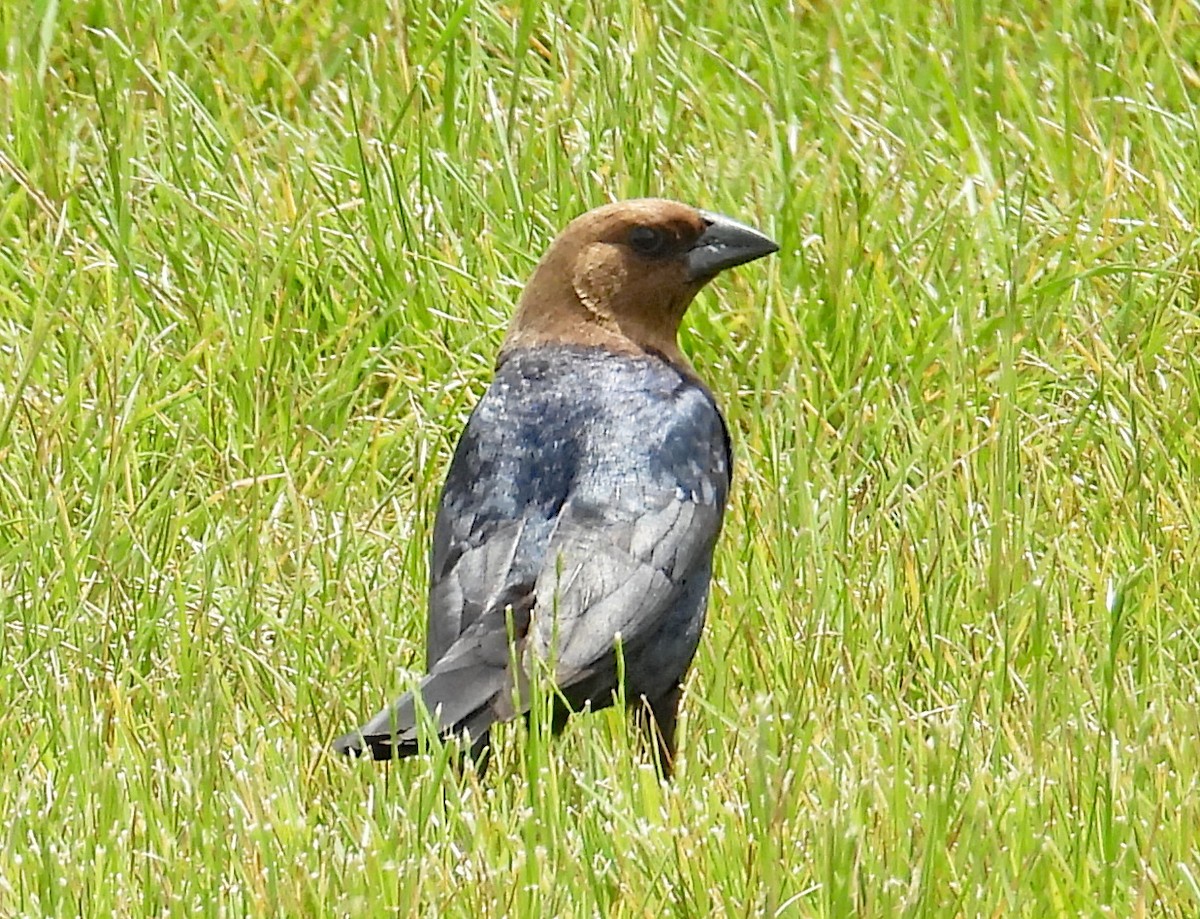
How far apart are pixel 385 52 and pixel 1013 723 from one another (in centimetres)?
260

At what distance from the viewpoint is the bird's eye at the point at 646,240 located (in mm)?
4773

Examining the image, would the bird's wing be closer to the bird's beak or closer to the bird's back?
the bird's back

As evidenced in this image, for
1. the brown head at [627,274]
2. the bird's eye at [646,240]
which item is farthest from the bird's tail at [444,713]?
the bird's eye at [646,240]

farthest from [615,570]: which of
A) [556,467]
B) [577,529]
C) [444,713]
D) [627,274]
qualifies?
[627,274]

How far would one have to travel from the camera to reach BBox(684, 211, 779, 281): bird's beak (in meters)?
4.81

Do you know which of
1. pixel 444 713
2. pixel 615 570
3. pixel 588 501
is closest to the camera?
pixel 444 713

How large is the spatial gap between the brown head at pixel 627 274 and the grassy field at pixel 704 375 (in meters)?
0.33

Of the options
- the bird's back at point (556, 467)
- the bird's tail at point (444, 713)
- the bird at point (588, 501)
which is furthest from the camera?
the bird's back at point (556, 467)

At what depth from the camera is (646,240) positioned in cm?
479

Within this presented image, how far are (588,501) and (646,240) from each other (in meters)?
0.66

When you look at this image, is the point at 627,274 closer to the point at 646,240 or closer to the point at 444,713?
the point at 646,240

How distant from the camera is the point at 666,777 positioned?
4336 millimetres

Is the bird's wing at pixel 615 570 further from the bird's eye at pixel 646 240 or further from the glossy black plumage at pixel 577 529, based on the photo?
the bird's eye at pixel 646 240

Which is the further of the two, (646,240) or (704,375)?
(704,375)
